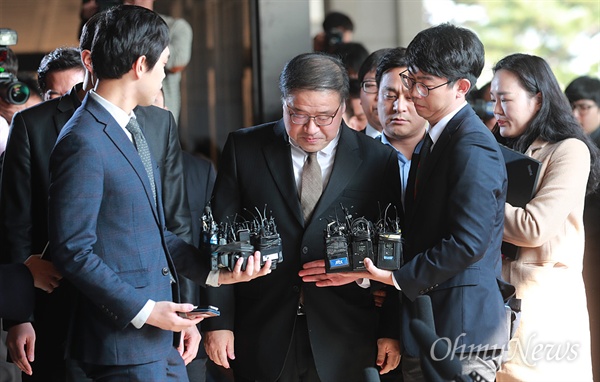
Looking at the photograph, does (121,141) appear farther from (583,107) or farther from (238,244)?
(583,107)

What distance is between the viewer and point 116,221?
262cm

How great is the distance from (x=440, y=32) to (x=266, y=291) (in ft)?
3.61

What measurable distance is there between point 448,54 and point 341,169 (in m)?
0.56

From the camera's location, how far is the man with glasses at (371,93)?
4.52 m

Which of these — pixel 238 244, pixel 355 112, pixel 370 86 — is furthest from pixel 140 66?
pixel 355 112

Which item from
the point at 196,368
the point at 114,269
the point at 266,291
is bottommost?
the point at 196,368

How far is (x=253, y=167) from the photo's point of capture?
3.28 meters

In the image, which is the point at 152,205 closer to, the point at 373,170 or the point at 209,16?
the point at 373,170

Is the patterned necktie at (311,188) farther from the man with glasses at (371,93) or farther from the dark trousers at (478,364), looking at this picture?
the man with glasses at (371,93)

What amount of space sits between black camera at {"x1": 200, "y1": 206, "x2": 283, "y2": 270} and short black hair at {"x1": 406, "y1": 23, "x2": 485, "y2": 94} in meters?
0.74

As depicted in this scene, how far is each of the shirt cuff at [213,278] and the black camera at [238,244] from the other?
0.16ft

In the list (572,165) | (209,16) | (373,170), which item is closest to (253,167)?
(373,170)

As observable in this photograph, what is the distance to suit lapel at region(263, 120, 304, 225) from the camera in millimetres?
3207

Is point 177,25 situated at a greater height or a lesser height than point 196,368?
greater
